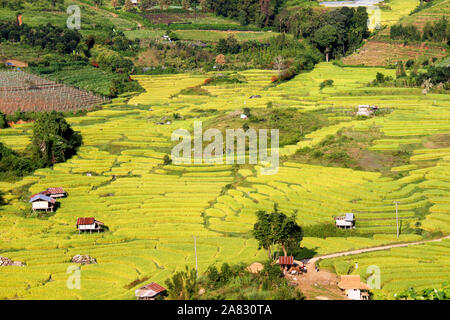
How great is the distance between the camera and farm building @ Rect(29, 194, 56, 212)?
2327 inches

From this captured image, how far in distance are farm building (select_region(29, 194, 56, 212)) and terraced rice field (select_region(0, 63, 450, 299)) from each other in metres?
0.93

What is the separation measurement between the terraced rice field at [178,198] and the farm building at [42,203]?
925 mm

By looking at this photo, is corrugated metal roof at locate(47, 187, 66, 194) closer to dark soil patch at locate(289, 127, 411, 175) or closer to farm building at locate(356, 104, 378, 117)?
dark soil patch at locate(289, 127, 411, 175)

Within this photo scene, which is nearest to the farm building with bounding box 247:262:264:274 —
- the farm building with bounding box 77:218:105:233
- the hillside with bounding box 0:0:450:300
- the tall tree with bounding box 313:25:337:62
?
the hillside with bounding box 0:0:450:300

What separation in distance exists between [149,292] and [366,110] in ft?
172

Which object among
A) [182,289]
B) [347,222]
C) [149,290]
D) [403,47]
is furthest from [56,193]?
[403,47]

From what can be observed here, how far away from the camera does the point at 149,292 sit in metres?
39.1

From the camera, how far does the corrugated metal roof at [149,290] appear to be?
3894 cm

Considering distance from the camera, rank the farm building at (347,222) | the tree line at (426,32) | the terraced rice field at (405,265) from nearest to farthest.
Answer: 1. the terraced rice field at (405,265)
2. the farm building at (347,222)
3. the tree line at (426,32)

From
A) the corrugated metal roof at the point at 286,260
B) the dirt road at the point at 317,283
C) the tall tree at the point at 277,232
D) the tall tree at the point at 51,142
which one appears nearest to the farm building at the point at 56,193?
the tall tree at the point at 51,142

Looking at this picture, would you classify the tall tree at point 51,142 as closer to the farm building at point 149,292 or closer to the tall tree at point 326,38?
the farm building at point 149,292

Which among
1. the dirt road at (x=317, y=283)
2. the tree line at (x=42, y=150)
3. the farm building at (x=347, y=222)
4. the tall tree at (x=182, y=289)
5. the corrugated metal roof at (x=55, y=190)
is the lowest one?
the dirt road at (x=317, y=283)

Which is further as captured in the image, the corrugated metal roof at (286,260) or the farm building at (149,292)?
the corrugated metal roof at (286,260)

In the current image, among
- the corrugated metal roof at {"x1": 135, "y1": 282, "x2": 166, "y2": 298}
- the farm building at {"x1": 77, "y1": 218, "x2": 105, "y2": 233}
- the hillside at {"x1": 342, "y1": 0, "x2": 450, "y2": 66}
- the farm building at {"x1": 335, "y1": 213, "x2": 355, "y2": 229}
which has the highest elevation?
the hillside at {"x1": 342, "y1": 0, "x2": 450, "y2": 66}
